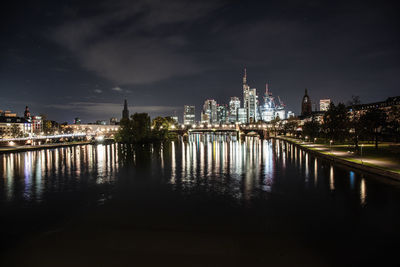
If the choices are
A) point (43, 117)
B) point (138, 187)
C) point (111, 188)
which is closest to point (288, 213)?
point (138, 187)

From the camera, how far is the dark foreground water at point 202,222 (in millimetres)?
11219

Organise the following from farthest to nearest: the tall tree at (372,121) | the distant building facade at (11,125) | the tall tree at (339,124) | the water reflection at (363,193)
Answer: the distant building facade at (11,125) < the tall tree at (339,124) < the tall tree at (372,121) < the water reflection at (363,193)

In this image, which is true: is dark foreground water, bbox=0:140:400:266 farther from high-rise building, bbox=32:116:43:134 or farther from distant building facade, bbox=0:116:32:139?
high-rise building, bbox=32:116:43:134

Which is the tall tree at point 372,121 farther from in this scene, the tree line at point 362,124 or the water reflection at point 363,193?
the water reflection at point 363,193

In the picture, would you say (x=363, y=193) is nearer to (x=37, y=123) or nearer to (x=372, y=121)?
(x=372, y=121)

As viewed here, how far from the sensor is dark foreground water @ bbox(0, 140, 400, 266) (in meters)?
11.2

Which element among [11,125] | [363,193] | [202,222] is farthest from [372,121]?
[11,125]

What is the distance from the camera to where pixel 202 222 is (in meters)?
15.2

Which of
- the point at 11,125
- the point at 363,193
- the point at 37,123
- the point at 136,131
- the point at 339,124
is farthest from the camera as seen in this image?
the point at 37,123

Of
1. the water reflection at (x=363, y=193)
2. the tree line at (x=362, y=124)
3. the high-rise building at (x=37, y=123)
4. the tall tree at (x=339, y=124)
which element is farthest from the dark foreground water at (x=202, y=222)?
the high-rise building at (x=37, y=123)

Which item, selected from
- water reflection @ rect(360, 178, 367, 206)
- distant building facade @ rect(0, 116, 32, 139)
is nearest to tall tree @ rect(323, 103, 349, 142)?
water reflection @ rect(360, 178, 367, 206)

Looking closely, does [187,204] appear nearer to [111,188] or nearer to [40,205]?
[111,188]

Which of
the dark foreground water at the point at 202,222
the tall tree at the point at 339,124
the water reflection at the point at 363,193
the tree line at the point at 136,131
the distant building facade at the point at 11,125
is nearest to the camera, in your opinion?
the dark foreground water at the point at 202,222

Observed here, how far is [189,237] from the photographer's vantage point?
1305 centimetres
